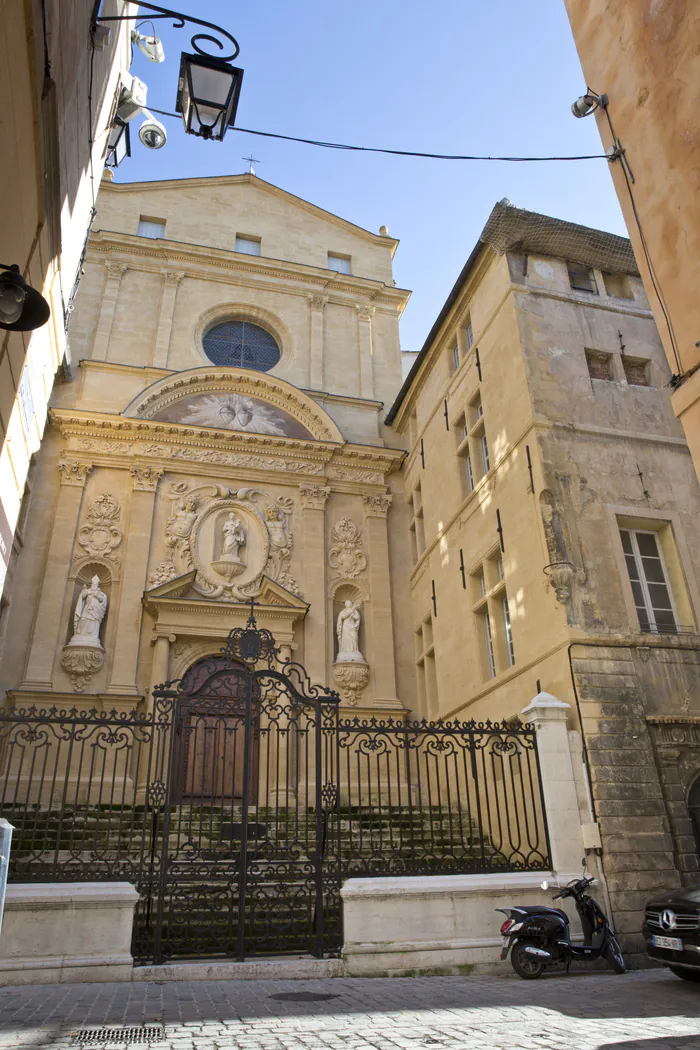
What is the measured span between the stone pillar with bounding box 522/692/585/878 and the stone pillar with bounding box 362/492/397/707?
22.5 ft

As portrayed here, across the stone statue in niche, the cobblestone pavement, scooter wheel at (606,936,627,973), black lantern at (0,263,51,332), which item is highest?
the stone statue in niche

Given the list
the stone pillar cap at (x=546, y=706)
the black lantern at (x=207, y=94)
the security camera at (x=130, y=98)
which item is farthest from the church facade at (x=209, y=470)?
the black lantern at (x=207, y=94)

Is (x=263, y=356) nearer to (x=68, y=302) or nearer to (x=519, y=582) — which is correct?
(x=68, y=302)

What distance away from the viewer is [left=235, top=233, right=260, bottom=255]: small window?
2212 centimetres

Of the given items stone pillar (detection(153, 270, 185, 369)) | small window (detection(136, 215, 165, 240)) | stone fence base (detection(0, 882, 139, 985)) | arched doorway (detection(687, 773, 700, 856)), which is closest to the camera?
stone fence base (detection(0, 882, 139, 985))

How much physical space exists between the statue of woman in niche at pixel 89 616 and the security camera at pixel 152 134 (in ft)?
27.6

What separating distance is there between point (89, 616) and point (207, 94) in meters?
10.8

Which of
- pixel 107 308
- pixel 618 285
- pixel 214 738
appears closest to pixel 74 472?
pixel 107 308

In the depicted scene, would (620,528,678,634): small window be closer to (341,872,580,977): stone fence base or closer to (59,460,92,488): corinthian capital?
(341,872,580,977): stone fence base

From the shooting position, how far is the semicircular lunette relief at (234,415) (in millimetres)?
17875

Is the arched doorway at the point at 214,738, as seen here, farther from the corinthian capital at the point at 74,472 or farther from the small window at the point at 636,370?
the small window at the point at 636,370

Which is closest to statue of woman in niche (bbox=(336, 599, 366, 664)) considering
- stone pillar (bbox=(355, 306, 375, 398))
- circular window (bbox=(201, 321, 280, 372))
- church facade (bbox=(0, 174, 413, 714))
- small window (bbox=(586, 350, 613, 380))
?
church facade (bbox=(0, 174, 413, 714))

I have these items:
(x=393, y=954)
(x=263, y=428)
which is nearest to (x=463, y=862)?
(x=393, y=954)

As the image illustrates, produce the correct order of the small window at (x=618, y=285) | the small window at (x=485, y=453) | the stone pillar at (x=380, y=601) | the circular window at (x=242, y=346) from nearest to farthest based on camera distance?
1. the small window at (x=618, y=285)
2. the small window at (x=485, y=453)
3. the stone pillar at (x=380, y=601)
4. the circular window at (x=242, y=346)
